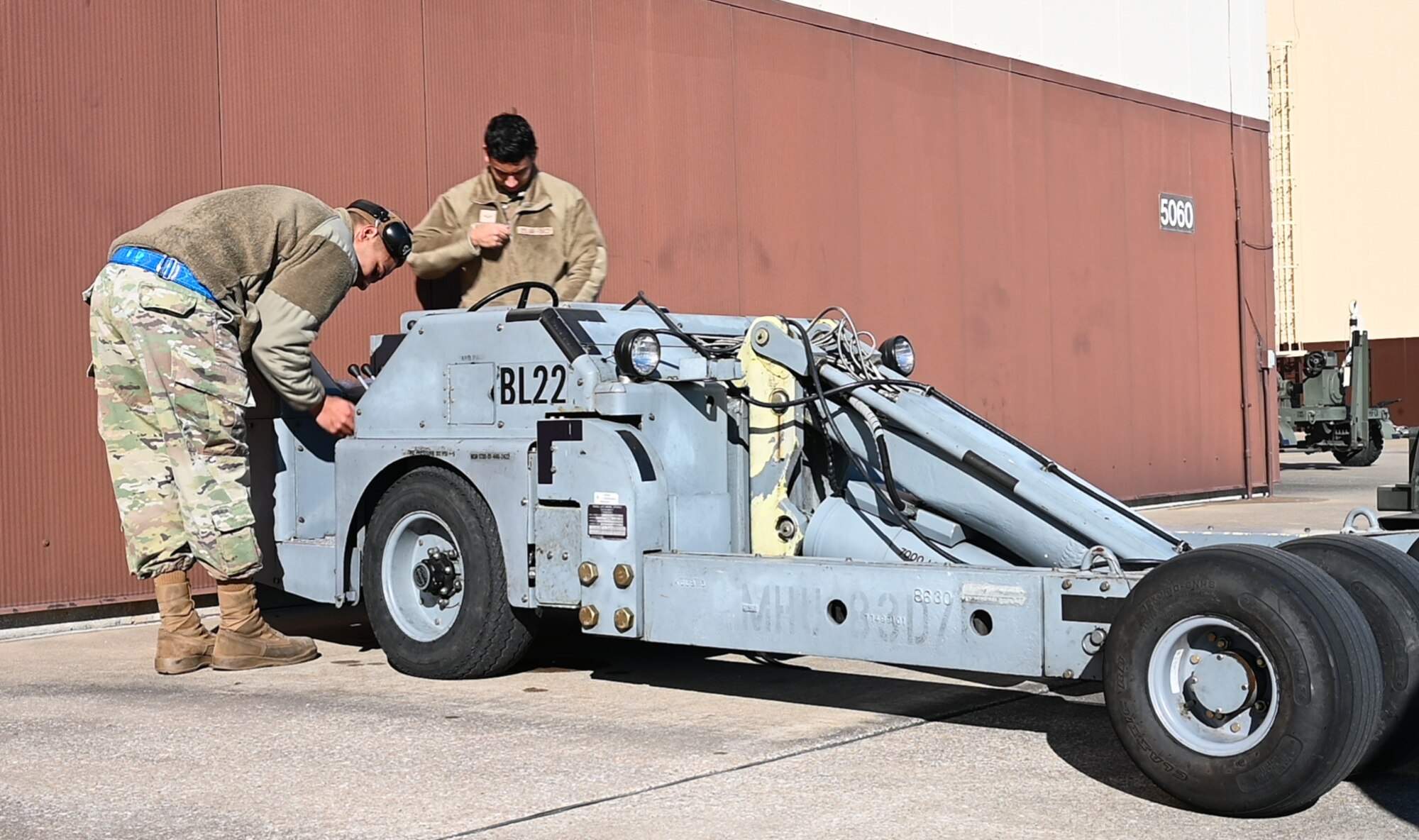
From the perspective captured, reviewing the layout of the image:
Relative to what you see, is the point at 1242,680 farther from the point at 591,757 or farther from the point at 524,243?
the point at 524,243

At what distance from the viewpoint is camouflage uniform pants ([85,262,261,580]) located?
648 cm

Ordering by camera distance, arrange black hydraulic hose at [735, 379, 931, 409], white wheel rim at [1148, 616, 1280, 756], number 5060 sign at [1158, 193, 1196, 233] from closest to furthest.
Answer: white wheel rim at [1148, 616, 1280, 756]
black hydraulic hose at [735, 379, 931, 409]
number 5060 sign at [1158, 193, 1196, 233]

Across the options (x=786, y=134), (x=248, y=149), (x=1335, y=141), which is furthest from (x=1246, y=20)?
(x=1335, y=141)

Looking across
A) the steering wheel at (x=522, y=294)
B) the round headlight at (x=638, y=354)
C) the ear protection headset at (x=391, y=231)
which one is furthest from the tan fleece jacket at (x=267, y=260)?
the round headlight at (x=638, y=354)

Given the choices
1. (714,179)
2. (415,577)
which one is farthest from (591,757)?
(714,179)

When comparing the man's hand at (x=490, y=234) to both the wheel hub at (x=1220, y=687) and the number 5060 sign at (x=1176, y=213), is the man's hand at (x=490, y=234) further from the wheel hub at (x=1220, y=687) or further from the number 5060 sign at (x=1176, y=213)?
the number 5060 sign at (x=1176, y=213)

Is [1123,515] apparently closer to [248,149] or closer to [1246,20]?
[248,149]

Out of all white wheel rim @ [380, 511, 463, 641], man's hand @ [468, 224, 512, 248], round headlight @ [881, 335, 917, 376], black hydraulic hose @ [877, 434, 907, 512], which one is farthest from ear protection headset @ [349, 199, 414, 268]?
black hydraulic hose @ [877, 434, 907, 512]

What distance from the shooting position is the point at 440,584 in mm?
6328

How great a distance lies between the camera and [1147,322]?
15258 millimetres

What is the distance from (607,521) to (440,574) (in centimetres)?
91

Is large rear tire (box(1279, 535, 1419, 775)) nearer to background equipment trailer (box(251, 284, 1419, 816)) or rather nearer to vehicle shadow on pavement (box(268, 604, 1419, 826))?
background equipment trailer (box(251, 284, 1419, 816))

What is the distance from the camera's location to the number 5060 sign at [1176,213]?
51.0 ft

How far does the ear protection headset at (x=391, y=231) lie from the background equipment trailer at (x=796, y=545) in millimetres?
389
